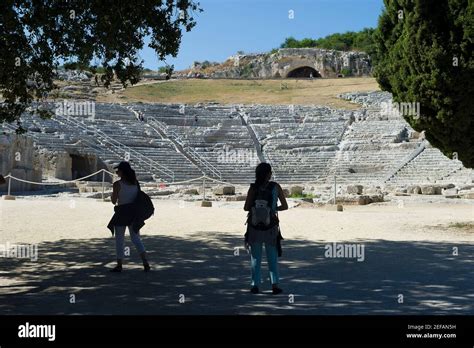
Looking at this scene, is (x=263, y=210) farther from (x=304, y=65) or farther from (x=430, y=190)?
(x=304, y=65)

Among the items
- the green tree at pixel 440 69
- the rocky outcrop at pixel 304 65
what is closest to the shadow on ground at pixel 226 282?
the green tree at pixel 440 69

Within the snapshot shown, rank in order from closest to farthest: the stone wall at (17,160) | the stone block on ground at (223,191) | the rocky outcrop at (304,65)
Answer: the stone wall at (17,160) → the stone block on ground at (223,191) → the rocky outcrop at (304,65)

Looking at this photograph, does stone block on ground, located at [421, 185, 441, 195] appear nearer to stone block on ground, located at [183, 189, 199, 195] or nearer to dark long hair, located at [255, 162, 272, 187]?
stone block on ground, located at [183, 189, 199, 195]

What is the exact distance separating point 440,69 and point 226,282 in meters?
7.75

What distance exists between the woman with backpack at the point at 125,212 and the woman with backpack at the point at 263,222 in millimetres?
2048

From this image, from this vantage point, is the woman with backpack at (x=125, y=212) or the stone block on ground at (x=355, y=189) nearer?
the woman with backpack at (x=125, y=212)

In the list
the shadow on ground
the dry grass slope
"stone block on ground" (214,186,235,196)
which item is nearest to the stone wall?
"stone block on ground" (214,186,235,196)

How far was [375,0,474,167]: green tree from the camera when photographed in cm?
1236

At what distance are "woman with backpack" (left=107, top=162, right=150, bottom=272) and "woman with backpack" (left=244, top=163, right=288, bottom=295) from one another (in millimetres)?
2048

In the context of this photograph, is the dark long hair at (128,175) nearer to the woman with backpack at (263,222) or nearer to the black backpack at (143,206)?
the black backpack at (143,206)

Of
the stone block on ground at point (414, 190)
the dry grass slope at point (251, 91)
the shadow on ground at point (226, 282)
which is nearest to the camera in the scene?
the shadow on ground at point (226, 282)

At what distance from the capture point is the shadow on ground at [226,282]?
5.91 m

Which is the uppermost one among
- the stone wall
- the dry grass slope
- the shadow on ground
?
the dry grass slope

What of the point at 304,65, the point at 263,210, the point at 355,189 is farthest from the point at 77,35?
the point at 304,65
